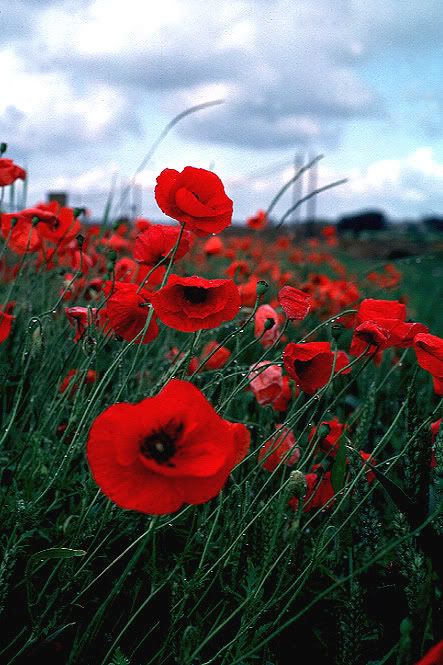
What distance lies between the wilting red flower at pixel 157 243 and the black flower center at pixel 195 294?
17 cm

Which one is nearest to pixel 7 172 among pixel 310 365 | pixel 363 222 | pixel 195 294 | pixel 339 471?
pixel 195 294

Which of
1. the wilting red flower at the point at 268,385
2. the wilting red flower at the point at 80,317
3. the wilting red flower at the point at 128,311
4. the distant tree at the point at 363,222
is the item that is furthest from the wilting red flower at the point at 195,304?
the distant tree at the point at 363,222

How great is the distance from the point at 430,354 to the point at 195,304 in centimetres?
36

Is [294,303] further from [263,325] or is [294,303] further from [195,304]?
[263,325]

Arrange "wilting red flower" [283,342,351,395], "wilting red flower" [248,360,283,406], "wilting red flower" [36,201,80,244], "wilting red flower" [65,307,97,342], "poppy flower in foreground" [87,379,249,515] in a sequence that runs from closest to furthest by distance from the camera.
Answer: "poppy flower in foreground" [87,379,249,515], "wilting red flower" [283,342,351,395], "wilting red flower" [65,307,97,342], "wilting red flower" [248,360,283,406], "wilting red flower" [36,201,80,244]

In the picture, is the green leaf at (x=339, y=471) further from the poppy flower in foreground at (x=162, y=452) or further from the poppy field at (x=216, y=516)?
the poppy flower in foreground at (x=162, y=452)

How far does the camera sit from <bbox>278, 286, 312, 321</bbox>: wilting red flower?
1136 millimetres

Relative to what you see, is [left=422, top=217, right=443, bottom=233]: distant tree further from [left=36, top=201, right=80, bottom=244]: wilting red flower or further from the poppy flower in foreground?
the poppy flower in foreground

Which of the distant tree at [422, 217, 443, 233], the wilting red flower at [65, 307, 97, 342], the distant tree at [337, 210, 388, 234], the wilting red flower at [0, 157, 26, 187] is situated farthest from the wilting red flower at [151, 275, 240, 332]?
the distant tree at [422, 217, 443, 233]

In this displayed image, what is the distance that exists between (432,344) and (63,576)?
64 cm

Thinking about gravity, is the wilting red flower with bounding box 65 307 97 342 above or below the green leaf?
above

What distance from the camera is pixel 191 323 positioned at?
3.40ft

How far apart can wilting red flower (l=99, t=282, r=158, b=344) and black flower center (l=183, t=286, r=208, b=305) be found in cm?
10

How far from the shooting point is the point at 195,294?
42.6 inches
